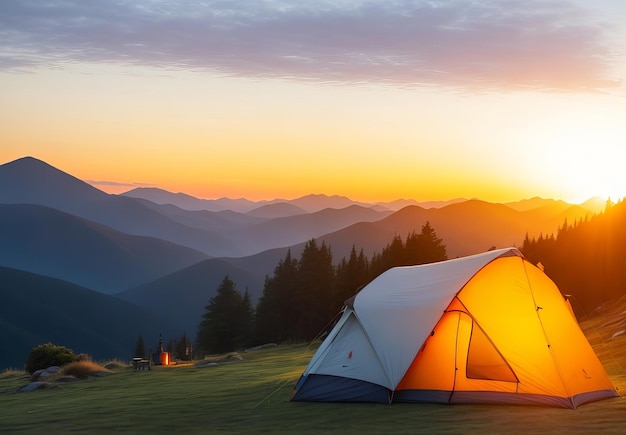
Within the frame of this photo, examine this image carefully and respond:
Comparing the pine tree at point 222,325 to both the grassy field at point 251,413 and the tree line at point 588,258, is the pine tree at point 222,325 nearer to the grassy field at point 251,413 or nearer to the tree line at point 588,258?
the tree line at point 588,258

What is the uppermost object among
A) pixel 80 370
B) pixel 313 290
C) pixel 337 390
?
pixel 313 290

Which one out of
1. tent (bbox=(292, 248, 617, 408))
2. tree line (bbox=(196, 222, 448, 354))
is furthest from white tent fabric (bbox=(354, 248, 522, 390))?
tree line (bbox=(196, 222, 448, 354))

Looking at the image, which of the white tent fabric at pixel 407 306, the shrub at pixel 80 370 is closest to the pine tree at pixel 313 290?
the shrub at pixel 80 370

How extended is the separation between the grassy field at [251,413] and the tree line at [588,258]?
66514mm

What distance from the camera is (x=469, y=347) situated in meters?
17.3

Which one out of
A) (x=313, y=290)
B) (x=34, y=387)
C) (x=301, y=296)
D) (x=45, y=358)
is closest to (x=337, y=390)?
(x=34, y=387)

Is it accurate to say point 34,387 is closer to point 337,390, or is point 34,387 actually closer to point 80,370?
point 80,370

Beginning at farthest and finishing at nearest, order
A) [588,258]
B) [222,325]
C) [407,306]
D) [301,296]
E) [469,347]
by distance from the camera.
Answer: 1. [588,258]
2. [222,325]
3. [301,296]
4. [407,306]
5. [469,347]

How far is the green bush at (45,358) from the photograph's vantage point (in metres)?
36.2

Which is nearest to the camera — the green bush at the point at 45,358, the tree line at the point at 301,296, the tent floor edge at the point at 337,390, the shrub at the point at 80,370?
the tent floor edge at the point at 337,390

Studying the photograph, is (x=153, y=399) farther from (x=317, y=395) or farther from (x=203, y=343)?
(x=203, y=343)

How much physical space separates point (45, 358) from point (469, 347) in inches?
1024

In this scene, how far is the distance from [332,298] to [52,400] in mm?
60395

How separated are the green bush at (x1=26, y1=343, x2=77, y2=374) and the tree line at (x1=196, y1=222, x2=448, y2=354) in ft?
142
